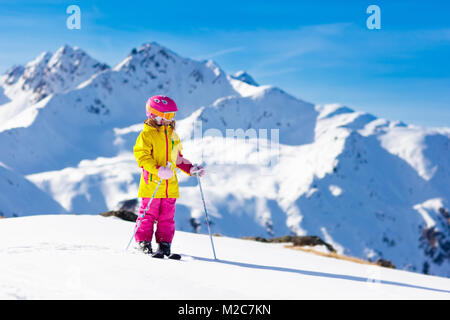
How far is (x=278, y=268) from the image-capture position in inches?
246

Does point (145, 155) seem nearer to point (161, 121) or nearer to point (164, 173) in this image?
point (164, 173)

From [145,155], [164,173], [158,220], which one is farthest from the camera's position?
[158,220]

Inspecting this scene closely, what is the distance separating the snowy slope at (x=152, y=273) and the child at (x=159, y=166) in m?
0.38

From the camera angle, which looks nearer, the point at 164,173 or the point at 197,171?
the point at 164,173

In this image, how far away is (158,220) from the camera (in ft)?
21.7

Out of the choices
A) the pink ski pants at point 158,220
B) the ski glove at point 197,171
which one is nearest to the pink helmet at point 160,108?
the ski glove at point 197,171

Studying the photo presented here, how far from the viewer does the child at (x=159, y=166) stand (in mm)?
6355

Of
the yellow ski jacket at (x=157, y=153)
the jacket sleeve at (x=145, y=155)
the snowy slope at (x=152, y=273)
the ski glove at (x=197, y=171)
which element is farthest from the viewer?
the ski glove at (x=197, y=171)

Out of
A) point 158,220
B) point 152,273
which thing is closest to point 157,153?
point 158,220

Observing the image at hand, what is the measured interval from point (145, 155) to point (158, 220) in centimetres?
99

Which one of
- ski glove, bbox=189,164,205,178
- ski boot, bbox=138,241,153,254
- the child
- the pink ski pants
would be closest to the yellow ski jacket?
the child

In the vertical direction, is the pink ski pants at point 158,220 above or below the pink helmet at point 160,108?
below

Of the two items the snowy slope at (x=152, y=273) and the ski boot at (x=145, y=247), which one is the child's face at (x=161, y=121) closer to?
the ski boot at (x=145, y=247)
